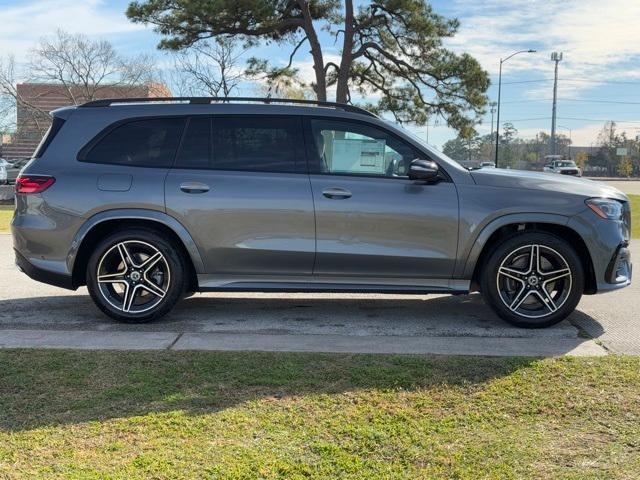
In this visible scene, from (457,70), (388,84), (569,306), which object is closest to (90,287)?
(569,306)

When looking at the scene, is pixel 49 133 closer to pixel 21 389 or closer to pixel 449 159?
pixel 21 389

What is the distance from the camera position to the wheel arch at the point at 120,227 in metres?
5.23

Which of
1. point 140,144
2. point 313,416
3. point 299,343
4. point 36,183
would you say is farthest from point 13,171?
point 313,416

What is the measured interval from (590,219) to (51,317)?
4887mm

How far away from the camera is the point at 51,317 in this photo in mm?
5727

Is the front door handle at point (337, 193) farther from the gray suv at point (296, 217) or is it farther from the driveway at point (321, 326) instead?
the driveway at point (321, 326)

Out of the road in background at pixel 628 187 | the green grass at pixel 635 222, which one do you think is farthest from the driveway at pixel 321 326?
the road in background at pixel 628 187

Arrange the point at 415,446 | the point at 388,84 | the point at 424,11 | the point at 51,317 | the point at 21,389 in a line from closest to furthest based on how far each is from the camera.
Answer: the point at 415,446, the point at 21,389, the point at 51,317, the point at 424,11, the point at 388,84

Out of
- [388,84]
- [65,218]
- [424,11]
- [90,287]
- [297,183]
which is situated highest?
[424,11]

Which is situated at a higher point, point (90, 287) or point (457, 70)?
point (457, 70)

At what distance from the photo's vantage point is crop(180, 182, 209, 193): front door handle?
5230mm

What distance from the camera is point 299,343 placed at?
4746mm

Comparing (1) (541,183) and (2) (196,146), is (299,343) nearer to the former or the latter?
(2) (196,146)

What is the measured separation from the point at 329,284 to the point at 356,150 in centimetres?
119
